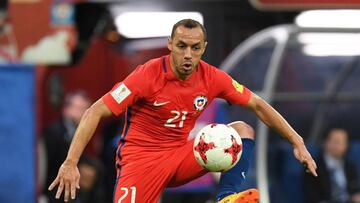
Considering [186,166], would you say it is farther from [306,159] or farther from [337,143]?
[337,143]

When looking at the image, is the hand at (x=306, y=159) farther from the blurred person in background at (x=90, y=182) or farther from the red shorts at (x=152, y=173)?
the blurred person in background at (x=90, y=182)

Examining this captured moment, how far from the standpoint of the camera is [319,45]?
14938 mm

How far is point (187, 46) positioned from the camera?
9.60m

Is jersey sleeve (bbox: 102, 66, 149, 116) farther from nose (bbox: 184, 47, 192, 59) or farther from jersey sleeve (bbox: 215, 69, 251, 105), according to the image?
jersey sleeve (bbox: 215, 69, 251, 105)

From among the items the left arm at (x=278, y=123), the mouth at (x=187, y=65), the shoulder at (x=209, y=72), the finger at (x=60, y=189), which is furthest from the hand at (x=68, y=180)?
the left arm at (x=278, y=123)

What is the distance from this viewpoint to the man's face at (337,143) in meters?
14.3

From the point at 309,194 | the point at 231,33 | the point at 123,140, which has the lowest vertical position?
the point at 309,194

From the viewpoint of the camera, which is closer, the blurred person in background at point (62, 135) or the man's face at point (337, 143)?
the blurred person in background at point (62, 135)

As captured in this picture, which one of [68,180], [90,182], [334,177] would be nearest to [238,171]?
[68,180]

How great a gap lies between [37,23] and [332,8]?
11.3 ft

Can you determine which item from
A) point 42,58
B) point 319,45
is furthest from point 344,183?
point 42,58

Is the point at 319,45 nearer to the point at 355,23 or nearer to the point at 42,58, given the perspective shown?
the point at 355,23

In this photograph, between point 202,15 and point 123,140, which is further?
point 202,15

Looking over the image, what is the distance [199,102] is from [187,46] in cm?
57
